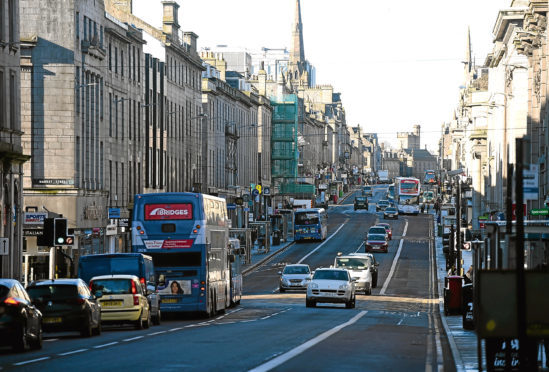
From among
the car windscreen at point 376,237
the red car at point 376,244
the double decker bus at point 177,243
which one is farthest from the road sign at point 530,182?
the car windscreen at point 376,237

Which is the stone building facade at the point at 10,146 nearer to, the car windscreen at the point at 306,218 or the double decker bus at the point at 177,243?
the double decker bus at the point at 177,243

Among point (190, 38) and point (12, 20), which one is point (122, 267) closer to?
point (12, 20)

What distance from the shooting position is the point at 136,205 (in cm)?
Answer: 3966

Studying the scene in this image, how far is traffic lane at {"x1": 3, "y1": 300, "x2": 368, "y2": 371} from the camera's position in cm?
1966

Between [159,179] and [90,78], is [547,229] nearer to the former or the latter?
[90,78]

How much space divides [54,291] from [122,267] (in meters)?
7.68

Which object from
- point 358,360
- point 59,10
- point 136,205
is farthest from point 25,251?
point 358,360

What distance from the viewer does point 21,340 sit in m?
23.2

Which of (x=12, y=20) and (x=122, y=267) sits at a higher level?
(x=12, y=20)

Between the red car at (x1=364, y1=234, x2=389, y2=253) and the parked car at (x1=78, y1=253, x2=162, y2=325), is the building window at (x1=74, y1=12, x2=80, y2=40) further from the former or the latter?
the red car at (x1=364, y1=234, x2=389, y2=253)

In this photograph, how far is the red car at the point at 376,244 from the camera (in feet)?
317

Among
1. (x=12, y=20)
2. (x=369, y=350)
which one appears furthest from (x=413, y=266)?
(x=369, y=350)

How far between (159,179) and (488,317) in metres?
76.1

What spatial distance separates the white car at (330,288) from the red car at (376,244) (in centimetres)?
4775
